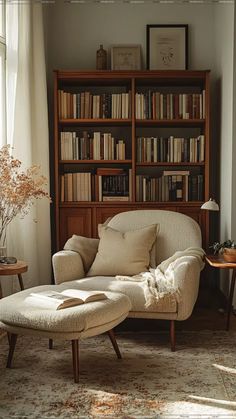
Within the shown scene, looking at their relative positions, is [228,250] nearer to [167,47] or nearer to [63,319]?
[63,319]

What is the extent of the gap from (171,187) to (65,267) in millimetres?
1419

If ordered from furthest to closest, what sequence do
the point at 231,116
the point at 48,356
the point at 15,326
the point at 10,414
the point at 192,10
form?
1. the point at 192,10
2. the point at 231,116
3. the point at 48,356
4. the point at 15,326
5. the point at 10,414

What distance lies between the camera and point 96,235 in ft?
15.7

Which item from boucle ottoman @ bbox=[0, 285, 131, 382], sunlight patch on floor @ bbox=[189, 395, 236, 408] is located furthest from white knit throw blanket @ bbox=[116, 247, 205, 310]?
sunlight patch on floor @ bbox=[189, 395, 236, 408]

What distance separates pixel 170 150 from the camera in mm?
4809

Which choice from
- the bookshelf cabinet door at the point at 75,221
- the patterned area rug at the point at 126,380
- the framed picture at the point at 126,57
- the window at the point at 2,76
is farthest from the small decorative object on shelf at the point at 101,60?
the patterned area rug at the point at 126,380

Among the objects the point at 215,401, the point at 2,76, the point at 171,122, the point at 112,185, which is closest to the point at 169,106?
the point at 171,122

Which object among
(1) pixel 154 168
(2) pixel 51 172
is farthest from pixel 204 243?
(2) pixel 51 172

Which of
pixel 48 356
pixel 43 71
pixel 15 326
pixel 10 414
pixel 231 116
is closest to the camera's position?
pixel 10 414

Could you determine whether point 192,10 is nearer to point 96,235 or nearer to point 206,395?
point 96,235

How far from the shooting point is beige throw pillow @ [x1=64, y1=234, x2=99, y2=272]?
13.3 ft

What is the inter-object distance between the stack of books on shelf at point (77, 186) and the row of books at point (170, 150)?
500mm

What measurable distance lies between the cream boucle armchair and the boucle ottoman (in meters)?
0.45

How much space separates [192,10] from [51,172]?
6.54 feet
